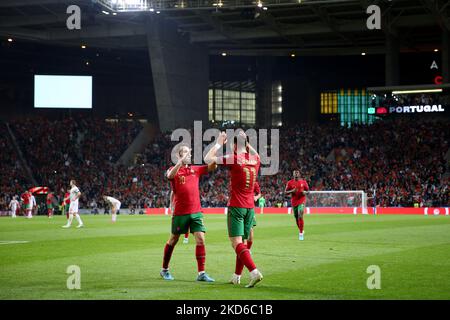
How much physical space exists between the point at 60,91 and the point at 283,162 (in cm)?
2160

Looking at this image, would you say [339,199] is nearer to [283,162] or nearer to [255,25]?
[283,162]

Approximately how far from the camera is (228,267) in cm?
1644

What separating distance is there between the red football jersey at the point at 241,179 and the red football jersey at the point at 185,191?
1.11m

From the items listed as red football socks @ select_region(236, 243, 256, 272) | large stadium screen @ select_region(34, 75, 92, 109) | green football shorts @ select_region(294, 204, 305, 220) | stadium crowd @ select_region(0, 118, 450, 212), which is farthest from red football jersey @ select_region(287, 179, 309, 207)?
large stadium screen @ select_region(34, 75, 92, 109)

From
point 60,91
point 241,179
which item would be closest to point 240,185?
point 241,179

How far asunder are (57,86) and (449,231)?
46737 mm

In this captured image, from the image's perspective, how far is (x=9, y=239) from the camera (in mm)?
26250

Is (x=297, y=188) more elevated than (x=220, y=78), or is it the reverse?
(x=220, y=78)

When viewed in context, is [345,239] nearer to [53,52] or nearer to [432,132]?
[432,132]

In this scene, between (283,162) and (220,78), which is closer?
(283,162)

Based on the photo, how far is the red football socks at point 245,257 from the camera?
Answer: 12.6 meters

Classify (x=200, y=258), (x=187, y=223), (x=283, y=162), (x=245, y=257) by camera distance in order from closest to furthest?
(x=245, y=257), (x=200, y=258), (x=187, y=223), (x=283, y=162)

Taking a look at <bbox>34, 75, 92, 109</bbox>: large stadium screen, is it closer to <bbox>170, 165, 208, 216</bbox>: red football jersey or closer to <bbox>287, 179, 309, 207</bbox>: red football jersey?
<bbox>287, 179, 309, 207</bbox>: red football jersey

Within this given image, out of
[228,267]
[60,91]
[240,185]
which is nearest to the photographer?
[240,185]
